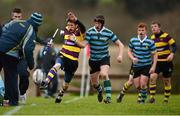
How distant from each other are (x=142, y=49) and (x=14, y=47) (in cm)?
498

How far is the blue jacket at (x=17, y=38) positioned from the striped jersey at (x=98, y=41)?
7.97ft

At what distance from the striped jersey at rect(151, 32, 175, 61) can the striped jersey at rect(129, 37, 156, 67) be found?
0.80 m

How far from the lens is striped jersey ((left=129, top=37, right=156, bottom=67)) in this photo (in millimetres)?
22797

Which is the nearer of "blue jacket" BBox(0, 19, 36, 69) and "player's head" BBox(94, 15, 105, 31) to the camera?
"blue jacket" BBox(0, 19, 36, 69)

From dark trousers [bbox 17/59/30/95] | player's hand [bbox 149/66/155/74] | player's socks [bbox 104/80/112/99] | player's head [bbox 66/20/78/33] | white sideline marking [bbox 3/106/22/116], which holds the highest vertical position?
player's head [bbox 66/20/78/33]

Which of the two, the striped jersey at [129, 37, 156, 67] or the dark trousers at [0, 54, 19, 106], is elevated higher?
the striped jersey at [129, 37, 156, 67]

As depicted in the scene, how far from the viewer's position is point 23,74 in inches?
821

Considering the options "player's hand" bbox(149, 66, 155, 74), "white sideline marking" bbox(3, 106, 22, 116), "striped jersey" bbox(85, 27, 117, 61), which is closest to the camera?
"white sideline marking" bbox(3, 106, 22, 116)

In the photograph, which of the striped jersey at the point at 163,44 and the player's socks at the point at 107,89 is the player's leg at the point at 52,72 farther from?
the striped jersey at the point at 163,44

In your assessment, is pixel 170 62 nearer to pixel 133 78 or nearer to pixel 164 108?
pixel 133 78

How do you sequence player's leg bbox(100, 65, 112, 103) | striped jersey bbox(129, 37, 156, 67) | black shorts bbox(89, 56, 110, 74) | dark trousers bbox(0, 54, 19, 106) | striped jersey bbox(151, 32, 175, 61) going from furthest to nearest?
striped jersey bbox(151, 32, 175, 61), striped jersey bbox(129, 37, 156, 67), black shorts bbox(89, 56, 110, 74), player's leg bbox(100, 65, 112, 103), dark trousers bbox(0, 54, 19, 106)

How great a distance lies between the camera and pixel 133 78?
917 inches

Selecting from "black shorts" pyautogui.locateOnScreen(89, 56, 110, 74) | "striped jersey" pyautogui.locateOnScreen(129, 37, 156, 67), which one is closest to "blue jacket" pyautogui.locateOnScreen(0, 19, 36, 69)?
"black shorts" pyautogui.locateOnScreen(89, 56, 110, 74)

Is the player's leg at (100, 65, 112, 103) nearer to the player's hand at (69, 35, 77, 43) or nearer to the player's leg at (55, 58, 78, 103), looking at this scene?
the player's leg at (55, 58, 78, 103)
